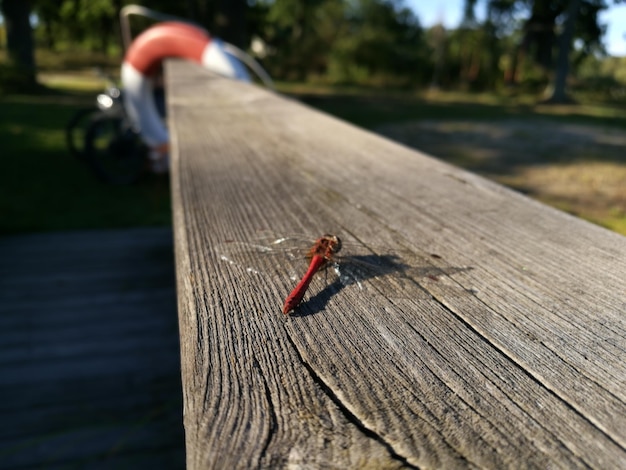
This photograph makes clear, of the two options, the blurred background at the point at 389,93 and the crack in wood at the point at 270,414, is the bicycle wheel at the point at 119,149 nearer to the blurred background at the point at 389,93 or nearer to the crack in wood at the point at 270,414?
the blurred background at the point at 389,93

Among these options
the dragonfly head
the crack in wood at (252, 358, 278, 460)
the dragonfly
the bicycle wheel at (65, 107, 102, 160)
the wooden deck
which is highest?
the dragonfly head

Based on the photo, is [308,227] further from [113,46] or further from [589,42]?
[113,46]

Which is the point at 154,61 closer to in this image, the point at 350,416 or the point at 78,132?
the point at 78,132

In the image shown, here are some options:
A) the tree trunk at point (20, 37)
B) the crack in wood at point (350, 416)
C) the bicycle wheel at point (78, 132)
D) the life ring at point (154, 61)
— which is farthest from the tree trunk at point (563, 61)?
the crack in wood at point (350, 416)

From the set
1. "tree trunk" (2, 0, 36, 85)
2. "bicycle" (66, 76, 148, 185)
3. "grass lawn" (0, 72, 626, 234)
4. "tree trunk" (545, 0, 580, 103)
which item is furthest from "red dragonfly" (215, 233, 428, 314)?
"tree trunk" (545, 0, 580, 103)

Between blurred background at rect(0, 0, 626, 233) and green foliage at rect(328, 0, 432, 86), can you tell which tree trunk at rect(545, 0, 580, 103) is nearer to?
→ blurred background at rect(0, 0, 626, 233)

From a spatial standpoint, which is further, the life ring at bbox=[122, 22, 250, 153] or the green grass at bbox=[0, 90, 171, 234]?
the life ring at bbox=[122, 22, 250, 153]
